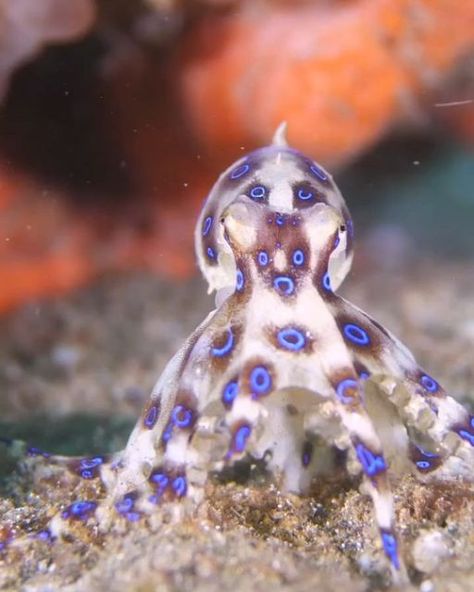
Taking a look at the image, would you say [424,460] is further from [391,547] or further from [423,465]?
[391,547]

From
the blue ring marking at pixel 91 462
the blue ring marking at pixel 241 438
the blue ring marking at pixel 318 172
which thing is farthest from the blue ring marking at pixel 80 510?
the blue ring marking at pixel 318 172

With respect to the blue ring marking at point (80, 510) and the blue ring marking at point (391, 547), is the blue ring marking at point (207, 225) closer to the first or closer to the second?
the blue ring marking at point (80, 510)

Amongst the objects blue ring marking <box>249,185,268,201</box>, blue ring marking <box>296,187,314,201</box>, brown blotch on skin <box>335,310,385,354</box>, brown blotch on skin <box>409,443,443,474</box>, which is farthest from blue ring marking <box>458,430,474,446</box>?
blue ring marking <box>249,185,268,201</box>

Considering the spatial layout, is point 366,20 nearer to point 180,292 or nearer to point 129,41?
point 129,41

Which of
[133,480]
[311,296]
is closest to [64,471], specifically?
[133,480]

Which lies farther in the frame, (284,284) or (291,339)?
(284,284)

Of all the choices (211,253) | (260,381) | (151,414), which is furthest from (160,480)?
(211,253)
